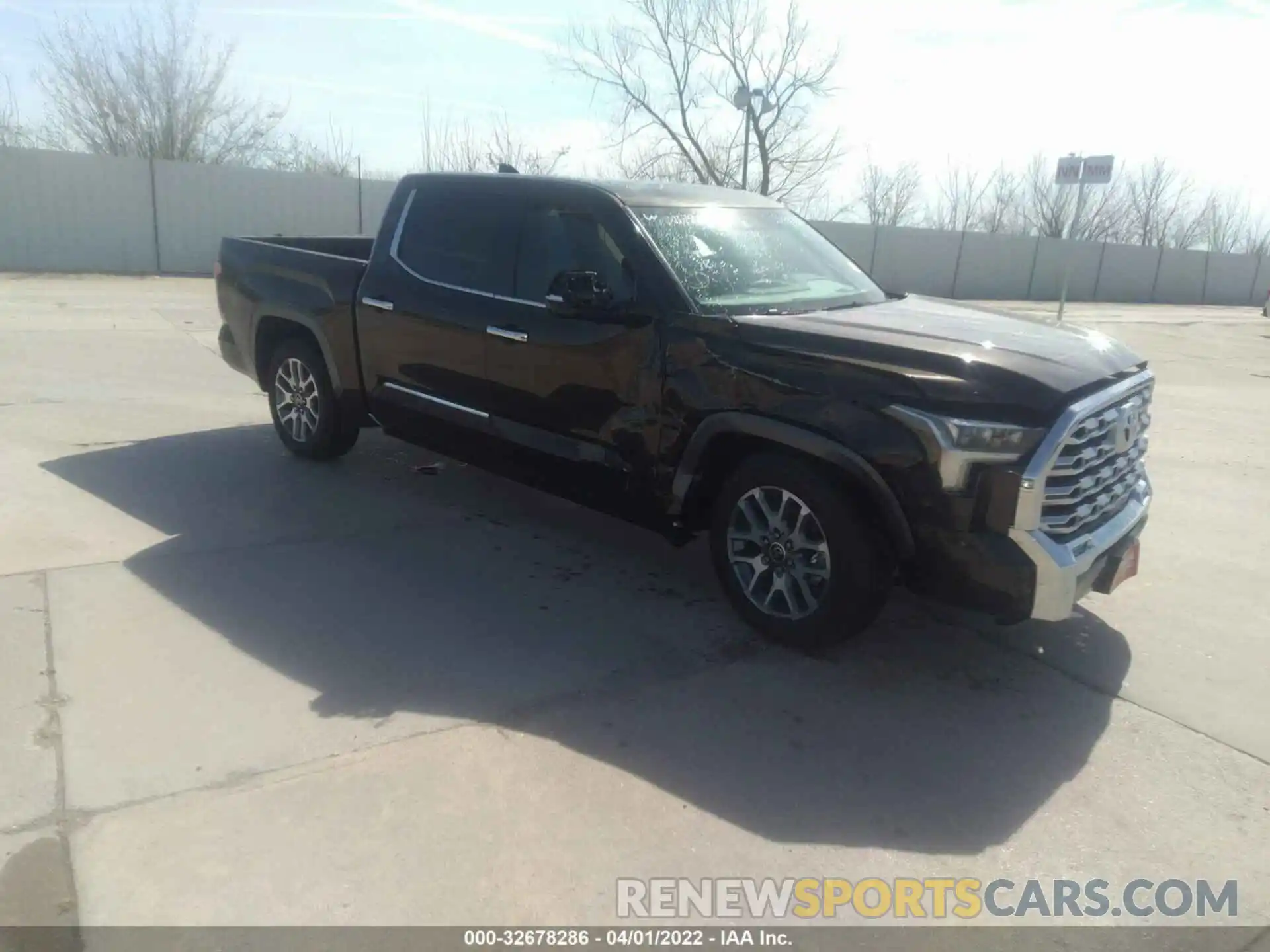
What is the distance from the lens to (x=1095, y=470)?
393cm

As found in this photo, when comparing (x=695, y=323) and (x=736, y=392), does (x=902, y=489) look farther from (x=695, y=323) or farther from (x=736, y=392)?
(x=695, y=323)

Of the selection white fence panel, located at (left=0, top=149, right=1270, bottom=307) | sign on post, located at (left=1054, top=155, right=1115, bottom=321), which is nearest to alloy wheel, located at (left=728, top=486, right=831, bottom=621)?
sign on post, located at (left=1054, top=155, right=1115, bottom=321)

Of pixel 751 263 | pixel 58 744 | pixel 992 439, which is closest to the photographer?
pixel 58 744

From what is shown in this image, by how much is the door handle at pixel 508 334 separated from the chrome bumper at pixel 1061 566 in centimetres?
246

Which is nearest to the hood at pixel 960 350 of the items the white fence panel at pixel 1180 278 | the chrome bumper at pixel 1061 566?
the chrome bumper at pixel 1061 566

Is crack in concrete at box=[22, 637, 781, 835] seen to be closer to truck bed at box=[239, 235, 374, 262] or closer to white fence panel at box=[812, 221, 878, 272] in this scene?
truck bed at box=[239, 235, 374, 262]

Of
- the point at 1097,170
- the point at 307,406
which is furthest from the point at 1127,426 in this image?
the point at 1097,170

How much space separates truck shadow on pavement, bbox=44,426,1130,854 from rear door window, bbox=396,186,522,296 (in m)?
1.37

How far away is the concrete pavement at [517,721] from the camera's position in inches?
115

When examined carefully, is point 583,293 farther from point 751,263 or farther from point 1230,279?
point 1230,279

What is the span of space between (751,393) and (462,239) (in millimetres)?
2130

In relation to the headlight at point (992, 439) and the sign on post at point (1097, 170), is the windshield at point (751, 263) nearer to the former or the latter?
the headlight at point (992, 439)

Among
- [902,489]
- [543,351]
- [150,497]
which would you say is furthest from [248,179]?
[902,489]

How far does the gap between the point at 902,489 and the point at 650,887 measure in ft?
5.57
